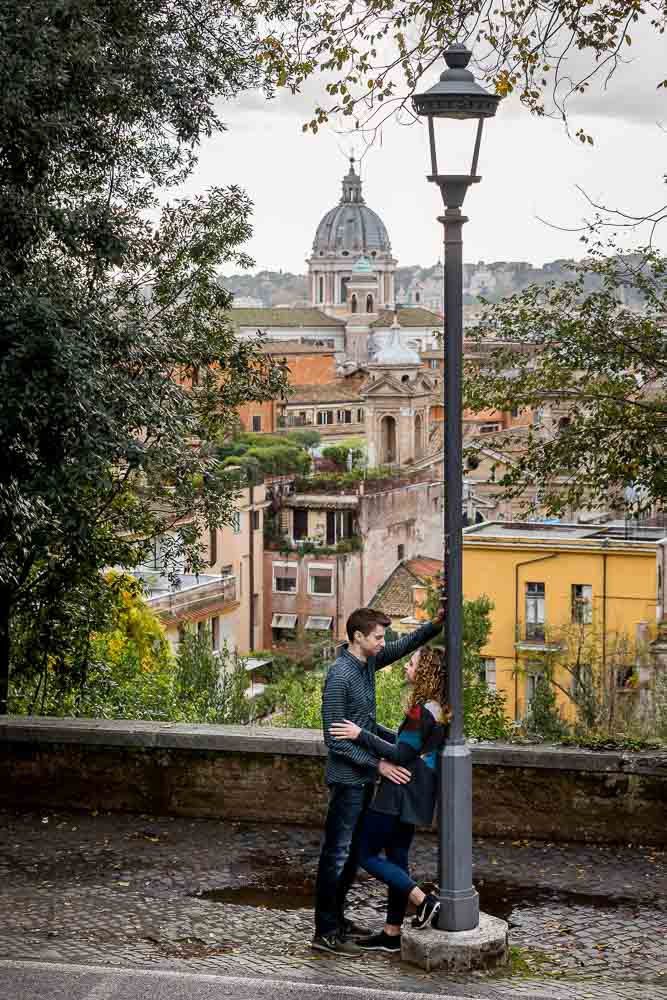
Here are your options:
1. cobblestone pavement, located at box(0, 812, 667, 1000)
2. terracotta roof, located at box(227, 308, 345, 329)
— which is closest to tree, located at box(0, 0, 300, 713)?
cobblestone pavement, located at box(0, 812, 667, 1000)

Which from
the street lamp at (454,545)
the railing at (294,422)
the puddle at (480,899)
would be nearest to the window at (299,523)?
the railing at (294,422)

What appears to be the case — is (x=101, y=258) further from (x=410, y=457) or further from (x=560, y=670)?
(x=410, y=457)

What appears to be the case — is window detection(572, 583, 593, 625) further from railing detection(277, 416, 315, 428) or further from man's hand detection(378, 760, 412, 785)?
railing detection(277, 416, 315, 428)

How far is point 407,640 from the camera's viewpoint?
6.29 meters

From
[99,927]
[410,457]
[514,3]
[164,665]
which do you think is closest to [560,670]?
[164,665]

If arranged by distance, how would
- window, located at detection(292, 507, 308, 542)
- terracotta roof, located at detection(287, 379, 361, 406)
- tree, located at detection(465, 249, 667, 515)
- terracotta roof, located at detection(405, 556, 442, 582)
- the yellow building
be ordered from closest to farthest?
tree, located at detection(465, 249, 667, 515) < the yellow building < terracotta roof, located at detection(405, 556, 442, 582) < window, located at detection(292, 507, 308, 542) < terracotta roof, located at detection(287, 379, 361, 406)

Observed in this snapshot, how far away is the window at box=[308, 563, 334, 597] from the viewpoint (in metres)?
72.9

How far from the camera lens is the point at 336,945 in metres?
6.03

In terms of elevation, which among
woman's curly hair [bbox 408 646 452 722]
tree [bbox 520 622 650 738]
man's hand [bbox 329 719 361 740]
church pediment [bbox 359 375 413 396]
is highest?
church pediment [bbox 359 375 413 396]

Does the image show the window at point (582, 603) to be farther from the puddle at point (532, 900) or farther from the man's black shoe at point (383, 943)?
the man's black shoe at point (383, 943)

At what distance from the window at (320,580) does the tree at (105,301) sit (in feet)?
195

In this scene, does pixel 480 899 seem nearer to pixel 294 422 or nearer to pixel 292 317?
pixel 294 422

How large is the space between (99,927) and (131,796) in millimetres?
1836

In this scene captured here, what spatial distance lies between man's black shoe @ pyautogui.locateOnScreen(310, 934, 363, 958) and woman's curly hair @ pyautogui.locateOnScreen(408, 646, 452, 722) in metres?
1.03
